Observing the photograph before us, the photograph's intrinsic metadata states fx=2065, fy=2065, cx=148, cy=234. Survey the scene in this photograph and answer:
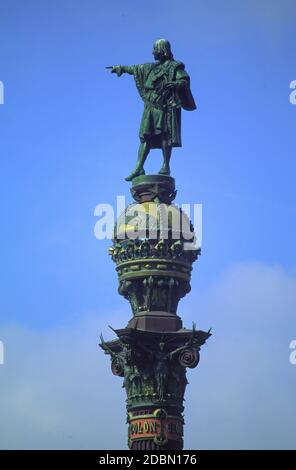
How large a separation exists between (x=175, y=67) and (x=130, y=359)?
37.6ft

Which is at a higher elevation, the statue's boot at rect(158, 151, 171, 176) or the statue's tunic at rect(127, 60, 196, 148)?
the statue's tunic at rect(127, 60, 196, 148)

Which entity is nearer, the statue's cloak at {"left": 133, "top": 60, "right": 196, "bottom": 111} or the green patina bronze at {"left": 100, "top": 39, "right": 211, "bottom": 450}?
the green patina bronze at {"left": 100, "top": 39, "right": 211, "bottom": 450}

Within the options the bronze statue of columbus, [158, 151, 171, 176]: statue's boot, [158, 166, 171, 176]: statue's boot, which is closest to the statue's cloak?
the bronze statue of columbus

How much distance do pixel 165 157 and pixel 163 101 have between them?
2.13 metres

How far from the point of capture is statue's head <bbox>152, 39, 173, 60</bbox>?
78.3 metres

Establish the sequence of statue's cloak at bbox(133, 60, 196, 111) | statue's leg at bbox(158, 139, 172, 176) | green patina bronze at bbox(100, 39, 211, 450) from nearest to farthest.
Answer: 1. green patina bronze at bbox(100, 39, 211, 450)
2. statue's cloak at bbox(133, 60, 196, 111)
3. statue's leg at bbox(158, 139, 172, 176)

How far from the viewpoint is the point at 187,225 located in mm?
76500

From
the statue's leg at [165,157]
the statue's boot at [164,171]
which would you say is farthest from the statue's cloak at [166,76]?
the statue's boot at [164,171]

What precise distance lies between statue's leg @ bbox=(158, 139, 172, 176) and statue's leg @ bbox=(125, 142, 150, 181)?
0.66 meters

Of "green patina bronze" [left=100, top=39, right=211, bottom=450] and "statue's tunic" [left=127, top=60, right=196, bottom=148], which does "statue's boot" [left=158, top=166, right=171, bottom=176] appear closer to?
"green patina bronze" [left=100, top=39, right=211, bottom=450]

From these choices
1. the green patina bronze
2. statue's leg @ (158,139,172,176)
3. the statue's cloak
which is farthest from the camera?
statue's leg @ (158,139,172,176)
